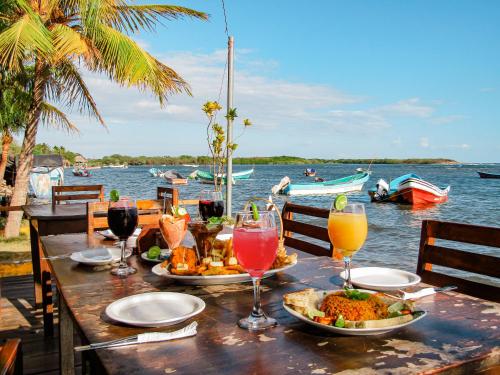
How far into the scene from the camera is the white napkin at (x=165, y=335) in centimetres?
90

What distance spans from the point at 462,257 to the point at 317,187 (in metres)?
27.8

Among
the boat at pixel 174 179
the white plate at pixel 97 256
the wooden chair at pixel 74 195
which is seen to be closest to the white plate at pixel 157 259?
the white plate at pixel 97 256

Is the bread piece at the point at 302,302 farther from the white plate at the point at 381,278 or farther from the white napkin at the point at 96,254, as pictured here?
the white napkin at the point at 96,254

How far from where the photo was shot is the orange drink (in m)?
1.35

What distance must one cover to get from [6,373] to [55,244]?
126 cm

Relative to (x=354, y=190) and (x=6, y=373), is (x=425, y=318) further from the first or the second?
(x=354, y=190)

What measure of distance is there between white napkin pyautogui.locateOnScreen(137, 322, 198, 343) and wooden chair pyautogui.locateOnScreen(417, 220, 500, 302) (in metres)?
1.23

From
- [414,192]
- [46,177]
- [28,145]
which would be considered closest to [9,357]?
[28,145]

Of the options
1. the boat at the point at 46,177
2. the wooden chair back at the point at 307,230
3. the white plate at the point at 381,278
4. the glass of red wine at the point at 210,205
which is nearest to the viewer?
the white plate at the point at 381,278

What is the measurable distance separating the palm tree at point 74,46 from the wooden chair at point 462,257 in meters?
5.92

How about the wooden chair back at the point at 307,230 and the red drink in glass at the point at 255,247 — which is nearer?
the red drink in glass at the point at 255,247

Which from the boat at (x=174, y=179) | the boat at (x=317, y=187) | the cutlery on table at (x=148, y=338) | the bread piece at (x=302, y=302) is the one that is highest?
the bread piece at (x=302, y=302)

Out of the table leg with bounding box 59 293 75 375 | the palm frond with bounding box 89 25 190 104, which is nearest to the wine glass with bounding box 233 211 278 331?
the table leg with bounding box 59 293 75 375

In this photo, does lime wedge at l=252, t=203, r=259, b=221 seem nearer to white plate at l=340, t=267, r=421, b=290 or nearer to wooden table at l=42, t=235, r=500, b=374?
wooden table at l=42, t=235, r=500, b=374
